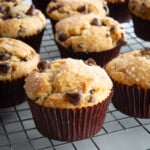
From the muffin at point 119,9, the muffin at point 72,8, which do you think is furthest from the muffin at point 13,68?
the muffin at point 119,9

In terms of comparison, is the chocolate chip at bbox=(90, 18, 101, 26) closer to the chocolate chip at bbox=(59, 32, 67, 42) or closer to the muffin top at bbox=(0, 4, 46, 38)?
the chocolate chip at bbox=(59, 32, 67, 42)

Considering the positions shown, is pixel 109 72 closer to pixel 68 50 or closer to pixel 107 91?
pixel 107 91

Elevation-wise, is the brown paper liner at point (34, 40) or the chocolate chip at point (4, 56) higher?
the chocolate chip at point (4, 56)

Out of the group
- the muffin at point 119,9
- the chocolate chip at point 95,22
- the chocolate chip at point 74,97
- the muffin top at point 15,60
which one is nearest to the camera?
the chocolate chip at point 74,97

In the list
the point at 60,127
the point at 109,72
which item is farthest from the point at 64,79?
the point at 109,72

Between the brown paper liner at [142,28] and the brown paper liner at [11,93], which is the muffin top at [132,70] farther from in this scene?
the brown paper liner at [142,28]

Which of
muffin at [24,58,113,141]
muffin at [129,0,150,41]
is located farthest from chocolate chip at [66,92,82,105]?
muffin at [129,0,150,41]
